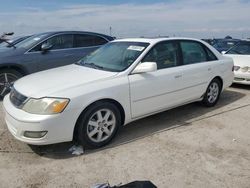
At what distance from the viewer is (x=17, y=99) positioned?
387 centimetres

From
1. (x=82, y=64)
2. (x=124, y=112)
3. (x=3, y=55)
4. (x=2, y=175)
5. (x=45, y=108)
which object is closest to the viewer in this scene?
(x=2, y=175)

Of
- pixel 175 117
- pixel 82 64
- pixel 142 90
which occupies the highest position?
pixel 82 64

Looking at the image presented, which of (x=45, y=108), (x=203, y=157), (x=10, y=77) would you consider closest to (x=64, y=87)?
(x=45, y=108)

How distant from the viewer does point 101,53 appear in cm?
508

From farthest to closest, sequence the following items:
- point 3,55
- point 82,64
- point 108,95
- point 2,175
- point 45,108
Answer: point 3,55 < point 82,64 < point 108,95 < point 45,108 < point 2,175

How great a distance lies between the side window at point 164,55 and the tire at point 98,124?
1.04 metres

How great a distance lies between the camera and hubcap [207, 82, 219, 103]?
5738 millimetres

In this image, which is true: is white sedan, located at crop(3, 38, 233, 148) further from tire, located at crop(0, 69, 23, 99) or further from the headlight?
tire, located at crop(0, 69, 23, 99)

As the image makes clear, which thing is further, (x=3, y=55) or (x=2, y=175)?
(x=3, y=55)

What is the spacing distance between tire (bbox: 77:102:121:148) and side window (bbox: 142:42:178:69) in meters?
1.04

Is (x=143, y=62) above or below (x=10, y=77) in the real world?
above

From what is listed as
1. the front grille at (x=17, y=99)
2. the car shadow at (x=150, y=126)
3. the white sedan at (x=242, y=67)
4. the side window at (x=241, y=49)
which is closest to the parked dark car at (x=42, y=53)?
the front grille at (x=17, y=99)

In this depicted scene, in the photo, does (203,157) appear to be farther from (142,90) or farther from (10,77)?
(10,77)

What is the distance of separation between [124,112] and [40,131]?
4.09ft
